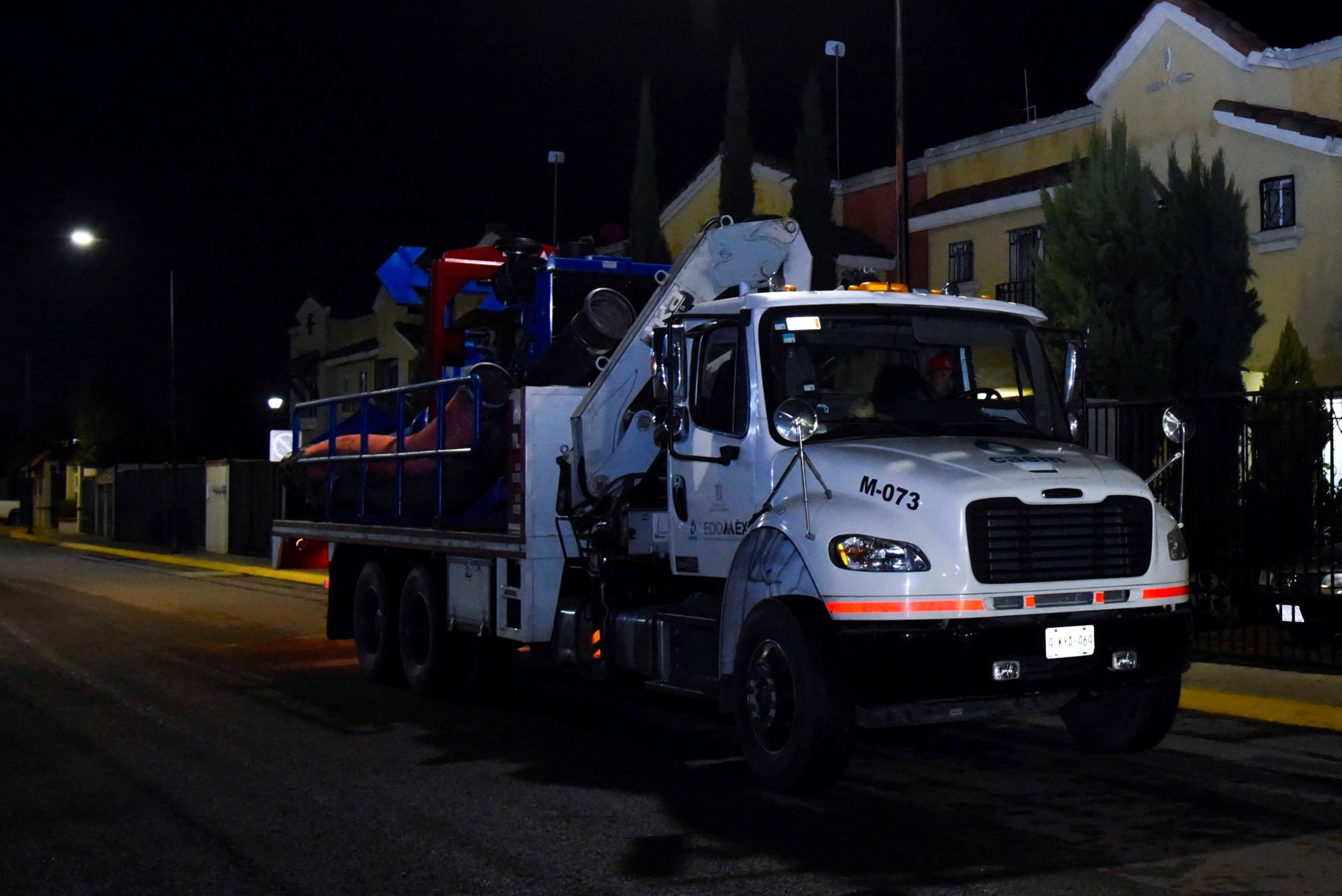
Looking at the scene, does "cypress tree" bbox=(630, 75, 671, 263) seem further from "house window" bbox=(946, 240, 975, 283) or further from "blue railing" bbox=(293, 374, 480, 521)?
"blue railing" bbox=(293, 374, 480, 521)

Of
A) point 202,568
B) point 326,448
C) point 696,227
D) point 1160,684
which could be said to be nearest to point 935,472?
point 1160,684

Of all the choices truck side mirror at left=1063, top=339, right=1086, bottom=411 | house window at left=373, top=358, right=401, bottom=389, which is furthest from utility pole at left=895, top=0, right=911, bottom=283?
house window at left=373, top=358, right=401, bottom=389

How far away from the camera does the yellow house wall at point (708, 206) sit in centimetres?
3494

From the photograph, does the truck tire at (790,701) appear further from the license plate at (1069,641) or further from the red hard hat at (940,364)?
the red hard hat at (940,364)

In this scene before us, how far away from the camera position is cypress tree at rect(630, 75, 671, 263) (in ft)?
A: 121

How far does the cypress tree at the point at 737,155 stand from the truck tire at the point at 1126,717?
26.3 metres

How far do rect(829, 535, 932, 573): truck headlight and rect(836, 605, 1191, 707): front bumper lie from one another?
0.26m

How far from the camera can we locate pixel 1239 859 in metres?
6.46

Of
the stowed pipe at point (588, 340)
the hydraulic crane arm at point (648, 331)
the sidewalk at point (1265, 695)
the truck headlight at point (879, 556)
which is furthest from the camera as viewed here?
the stowed pipe at point (588, 340)

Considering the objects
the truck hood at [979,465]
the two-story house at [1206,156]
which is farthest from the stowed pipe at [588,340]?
the two-story house at [1206,156]

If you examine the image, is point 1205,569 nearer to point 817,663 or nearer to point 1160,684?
point 1160,684

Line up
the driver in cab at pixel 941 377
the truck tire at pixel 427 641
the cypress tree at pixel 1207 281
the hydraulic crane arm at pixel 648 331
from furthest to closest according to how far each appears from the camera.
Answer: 1. the cypress tree at pixel 1207 281
2. the truck tire at pixel 427 641
3. the hydraulic crane arm at pixel 648 331
4. the driver in cab at pixel 941 377

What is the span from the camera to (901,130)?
16.0 m

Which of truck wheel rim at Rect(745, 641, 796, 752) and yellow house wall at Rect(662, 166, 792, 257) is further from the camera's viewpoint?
yellow house wall at Rect(662, 166, 792, 257)
